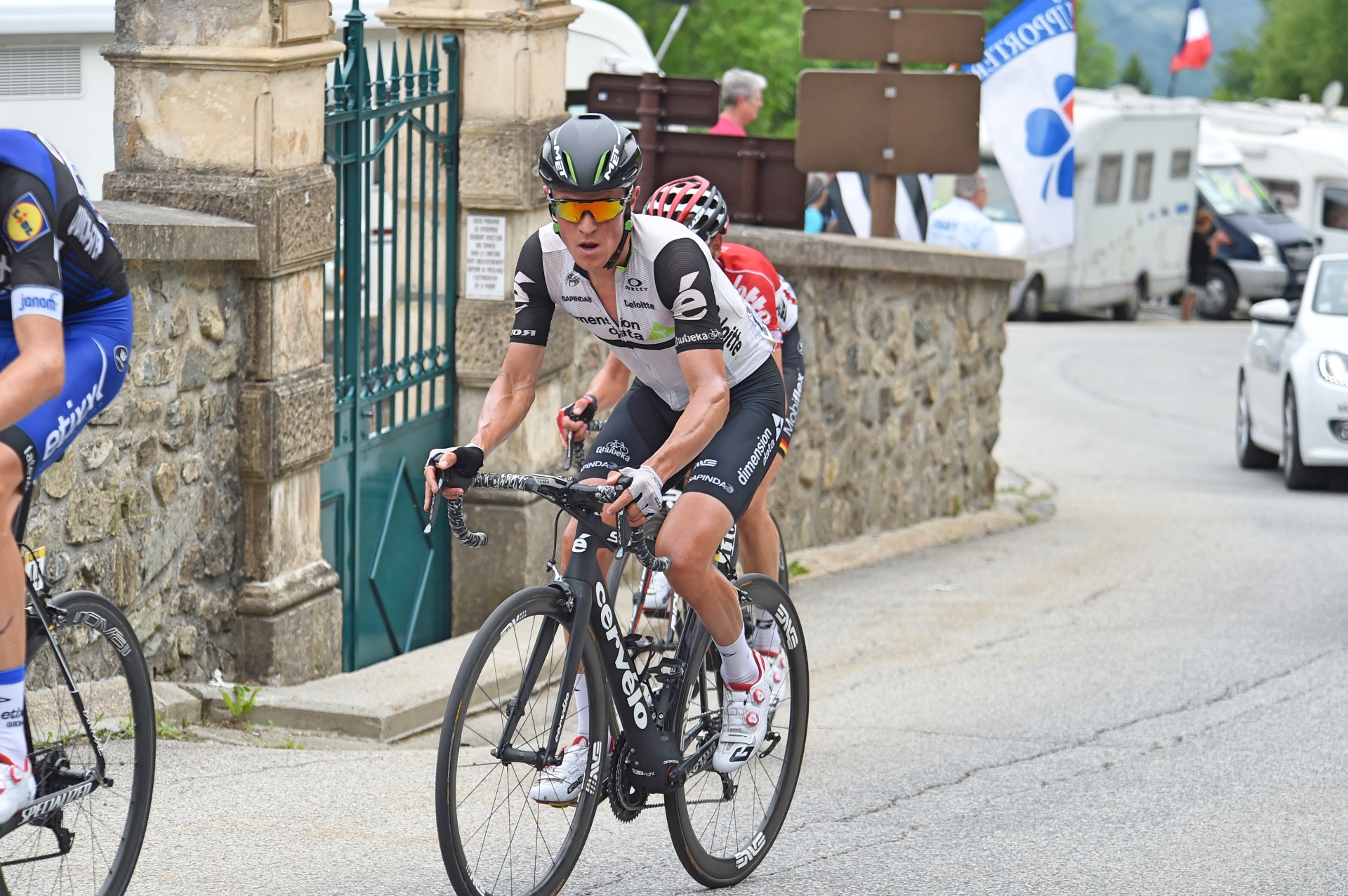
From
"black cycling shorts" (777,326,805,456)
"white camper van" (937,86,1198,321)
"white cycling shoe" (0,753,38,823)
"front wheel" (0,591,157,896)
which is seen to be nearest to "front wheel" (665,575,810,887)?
"black cycling shorts" (777,326,805,456)

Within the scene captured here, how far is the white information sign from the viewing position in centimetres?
865

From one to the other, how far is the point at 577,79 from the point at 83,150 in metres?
4.86

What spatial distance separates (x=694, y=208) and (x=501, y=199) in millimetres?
2861

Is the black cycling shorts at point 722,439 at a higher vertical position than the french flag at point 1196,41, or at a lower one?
lower

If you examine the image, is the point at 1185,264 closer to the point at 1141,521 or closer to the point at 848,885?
the point at 1141,521

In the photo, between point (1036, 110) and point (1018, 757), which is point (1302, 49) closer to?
point (1036, 110)

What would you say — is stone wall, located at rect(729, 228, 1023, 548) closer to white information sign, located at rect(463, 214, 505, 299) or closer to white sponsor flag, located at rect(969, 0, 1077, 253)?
white sponsor flag, located at rect(969, 0, 1077, 253)

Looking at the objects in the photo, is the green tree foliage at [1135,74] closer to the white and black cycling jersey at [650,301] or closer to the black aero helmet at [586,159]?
the white and black cycling jersey at [650,301]

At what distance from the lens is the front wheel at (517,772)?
4195 millimetres

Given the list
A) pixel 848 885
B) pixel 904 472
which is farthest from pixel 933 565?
pixel 848 885

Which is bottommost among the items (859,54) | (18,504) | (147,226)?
(18,504)

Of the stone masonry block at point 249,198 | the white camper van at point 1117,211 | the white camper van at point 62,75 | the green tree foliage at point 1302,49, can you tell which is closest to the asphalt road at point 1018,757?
the stone masonry block at point 249,198

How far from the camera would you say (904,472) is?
12.3 meters

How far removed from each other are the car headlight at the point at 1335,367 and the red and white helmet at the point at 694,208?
9294mm
